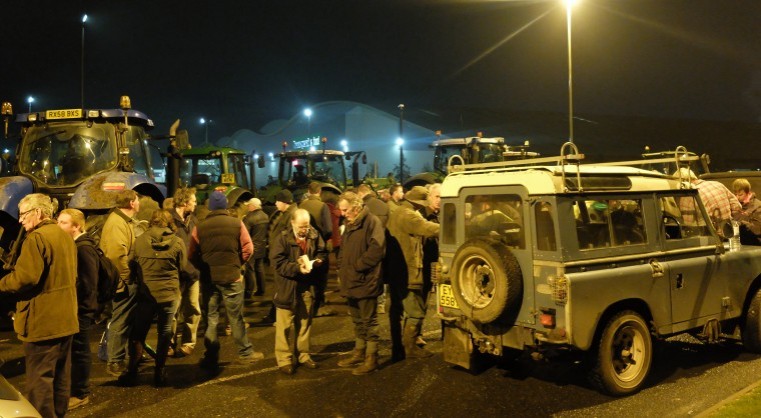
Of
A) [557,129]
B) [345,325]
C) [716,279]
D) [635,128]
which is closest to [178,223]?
[345,325]

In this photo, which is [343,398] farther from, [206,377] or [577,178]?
[577,178]

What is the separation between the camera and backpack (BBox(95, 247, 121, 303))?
17.0ft

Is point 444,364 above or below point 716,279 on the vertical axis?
below

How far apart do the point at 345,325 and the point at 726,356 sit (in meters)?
4.81

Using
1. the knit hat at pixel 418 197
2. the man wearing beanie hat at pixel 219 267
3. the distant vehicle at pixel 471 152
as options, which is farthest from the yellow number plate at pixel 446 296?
the distant vehicle at pixel 471 152

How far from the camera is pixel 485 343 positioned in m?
5.57

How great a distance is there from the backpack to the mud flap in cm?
316

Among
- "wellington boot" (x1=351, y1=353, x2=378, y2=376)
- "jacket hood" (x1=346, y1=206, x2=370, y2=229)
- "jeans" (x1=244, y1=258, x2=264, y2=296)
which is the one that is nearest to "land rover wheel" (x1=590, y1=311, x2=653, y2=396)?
"wellington boot" (x1=351, y1=353, x2=378, y2=376)

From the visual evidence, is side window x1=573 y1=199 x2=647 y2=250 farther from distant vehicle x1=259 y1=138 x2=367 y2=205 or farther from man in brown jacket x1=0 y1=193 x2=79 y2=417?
distant vehicle x1=259 y1=138 x2=367 y2=205

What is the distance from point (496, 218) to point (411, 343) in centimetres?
207

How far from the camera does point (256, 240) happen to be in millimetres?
10039

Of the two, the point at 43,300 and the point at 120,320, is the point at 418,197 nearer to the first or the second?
the point at 120,320

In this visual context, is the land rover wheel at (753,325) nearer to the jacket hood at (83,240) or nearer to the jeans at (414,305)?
the jeans at (414,305)

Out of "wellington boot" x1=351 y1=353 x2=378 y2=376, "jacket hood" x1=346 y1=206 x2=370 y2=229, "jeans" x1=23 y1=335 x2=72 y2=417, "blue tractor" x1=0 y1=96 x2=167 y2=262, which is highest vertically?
"blue tractor" x1=0 y1=96 x2=167 y2=262
